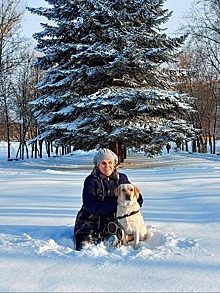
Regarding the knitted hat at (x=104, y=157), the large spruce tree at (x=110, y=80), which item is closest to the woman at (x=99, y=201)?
the knitted hat at (x=104, y=157)

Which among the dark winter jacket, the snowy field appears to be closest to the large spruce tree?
the snowy field

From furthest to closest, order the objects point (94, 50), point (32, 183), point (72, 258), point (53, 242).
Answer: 1. point (94, 50)
2. point (32, 183)
3. point (53, 242)
4. point (72, 258)

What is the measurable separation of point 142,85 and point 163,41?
2.90 meters

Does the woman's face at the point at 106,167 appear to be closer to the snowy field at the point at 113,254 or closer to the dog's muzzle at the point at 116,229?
the dog's muzzle at the point at 116,229

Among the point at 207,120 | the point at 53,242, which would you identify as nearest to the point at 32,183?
→ the point at 53,242

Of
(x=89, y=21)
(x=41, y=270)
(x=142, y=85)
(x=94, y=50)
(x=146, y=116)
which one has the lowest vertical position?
(x=41, y=270)

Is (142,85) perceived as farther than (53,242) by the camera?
Yes

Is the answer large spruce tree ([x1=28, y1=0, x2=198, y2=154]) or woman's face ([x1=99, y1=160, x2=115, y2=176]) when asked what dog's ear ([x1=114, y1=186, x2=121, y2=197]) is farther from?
large spruce tree ([x1=28, y1=0, x2=198, y2=154])

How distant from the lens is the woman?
4.47 m

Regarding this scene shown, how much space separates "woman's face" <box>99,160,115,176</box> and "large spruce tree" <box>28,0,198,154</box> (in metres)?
11.4

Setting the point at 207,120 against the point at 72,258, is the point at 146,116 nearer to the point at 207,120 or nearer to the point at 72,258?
the point at 72,258

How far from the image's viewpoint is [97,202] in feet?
14.7

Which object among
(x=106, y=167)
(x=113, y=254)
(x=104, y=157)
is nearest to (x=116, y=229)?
(x=113, y=254)

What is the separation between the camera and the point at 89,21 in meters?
17.2
